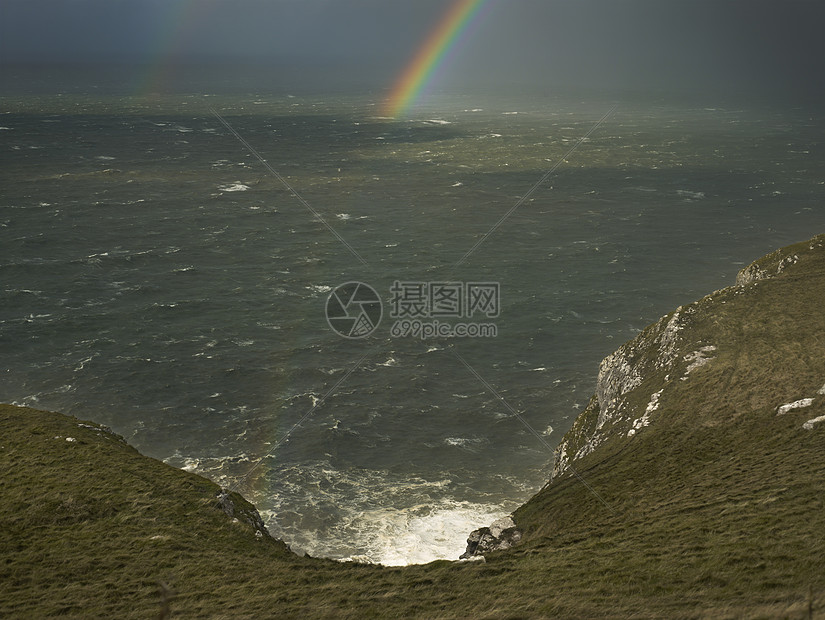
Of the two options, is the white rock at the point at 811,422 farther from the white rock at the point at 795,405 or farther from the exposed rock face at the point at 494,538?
the exposed rock face at the point at 494,538

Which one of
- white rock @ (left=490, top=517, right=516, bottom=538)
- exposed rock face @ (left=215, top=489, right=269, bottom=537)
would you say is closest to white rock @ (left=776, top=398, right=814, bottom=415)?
white rock @ (left=490, top=517, right=516, bottom=538)

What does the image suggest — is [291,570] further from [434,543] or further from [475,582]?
[434,543]

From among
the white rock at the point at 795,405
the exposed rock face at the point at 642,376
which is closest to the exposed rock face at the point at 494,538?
the exposed rock face at the point at 642,376

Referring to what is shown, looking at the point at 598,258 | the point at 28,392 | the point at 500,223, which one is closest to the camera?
the point at 28,392

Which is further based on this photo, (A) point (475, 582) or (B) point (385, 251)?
(B) point (385, 251)

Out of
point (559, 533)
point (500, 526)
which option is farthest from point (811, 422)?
point (500, 526)

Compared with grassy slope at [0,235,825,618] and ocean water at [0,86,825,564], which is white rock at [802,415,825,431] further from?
ocean water at [0,86,825,564]

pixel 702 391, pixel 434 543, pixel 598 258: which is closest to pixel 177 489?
pixel 434 543
